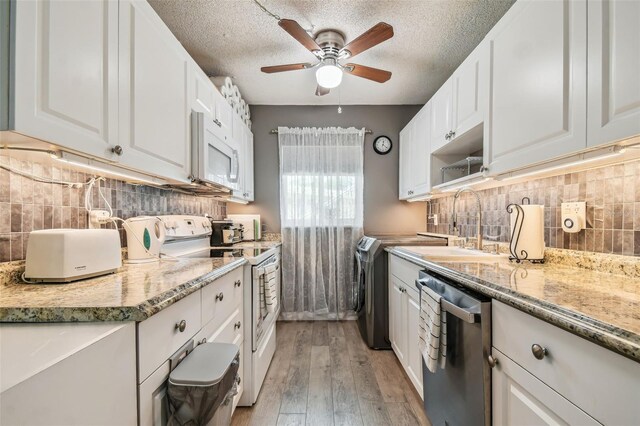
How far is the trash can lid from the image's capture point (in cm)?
85

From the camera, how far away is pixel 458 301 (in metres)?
1.17

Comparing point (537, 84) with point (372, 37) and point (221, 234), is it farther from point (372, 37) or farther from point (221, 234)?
point (221, 234)

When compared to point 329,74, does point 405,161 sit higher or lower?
lower

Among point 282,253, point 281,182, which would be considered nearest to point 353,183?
point 281,182

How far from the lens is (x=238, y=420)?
161 centimetres

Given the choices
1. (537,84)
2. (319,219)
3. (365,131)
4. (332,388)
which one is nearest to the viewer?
(537,84)

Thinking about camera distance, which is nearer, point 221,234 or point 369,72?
point 369,72

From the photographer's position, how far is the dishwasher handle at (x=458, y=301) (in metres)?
1.04

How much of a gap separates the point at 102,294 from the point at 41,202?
0.60 meters

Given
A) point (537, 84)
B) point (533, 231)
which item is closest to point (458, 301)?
point (533, 231)

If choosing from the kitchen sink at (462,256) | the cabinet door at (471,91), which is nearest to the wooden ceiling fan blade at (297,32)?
the cabinet door at (471,91)

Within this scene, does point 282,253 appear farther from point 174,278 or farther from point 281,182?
point 174,278

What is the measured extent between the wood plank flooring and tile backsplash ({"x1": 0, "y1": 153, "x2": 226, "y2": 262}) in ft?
4.30

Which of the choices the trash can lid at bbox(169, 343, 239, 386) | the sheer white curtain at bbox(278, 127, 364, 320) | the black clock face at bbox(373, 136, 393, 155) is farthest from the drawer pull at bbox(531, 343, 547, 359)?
the black clock face at bbox(373, 136, 393, 155)
